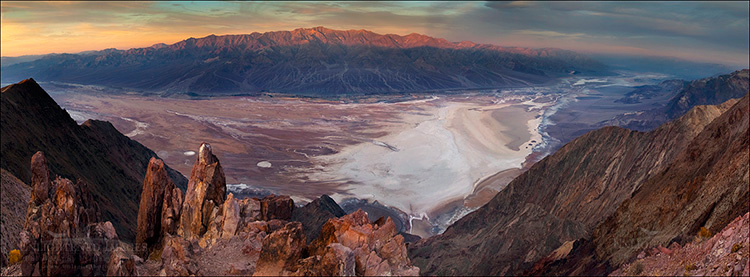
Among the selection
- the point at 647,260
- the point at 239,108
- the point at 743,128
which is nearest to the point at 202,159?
the point at 647,260

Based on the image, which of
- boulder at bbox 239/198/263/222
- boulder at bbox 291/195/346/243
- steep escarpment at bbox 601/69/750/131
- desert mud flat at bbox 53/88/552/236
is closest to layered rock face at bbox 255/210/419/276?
boulder at bbox 239/198/263/222

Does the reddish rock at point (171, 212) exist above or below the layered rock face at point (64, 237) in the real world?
below

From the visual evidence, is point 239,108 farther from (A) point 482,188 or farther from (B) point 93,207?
(B) point 93,207

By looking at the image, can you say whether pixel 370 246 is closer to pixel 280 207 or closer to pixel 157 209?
pixel 157 209

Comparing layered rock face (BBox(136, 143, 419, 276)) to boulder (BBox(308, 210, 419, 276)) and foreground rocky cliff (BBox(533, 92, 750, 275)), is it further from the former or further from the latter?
foreground rocky cliff (BBox(533, 92, 750, 275))

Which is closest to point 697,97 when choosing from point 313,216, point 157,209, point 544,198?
point 544,198

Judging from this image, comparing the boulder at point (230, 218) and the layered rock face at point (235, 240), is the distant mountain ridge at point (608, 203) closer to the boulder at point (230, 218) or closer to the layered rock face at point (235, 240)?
the layered rock face at point (235, 240)

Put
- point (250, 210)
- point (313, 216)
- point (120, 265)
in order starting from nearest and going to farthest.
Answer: point (120, 265) < point (250, 210) < point (313, 216)

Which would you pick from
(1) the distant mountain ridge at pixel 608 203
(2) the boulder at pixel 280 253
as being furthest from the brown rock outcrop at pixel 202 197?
(1) the distant mountain ridge at pixel 608 203
